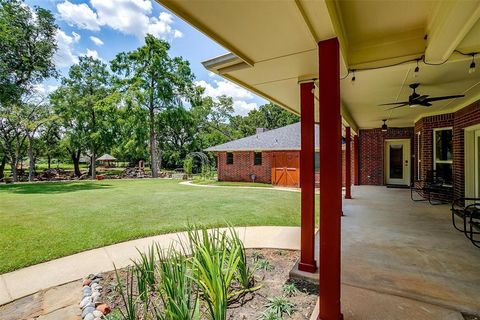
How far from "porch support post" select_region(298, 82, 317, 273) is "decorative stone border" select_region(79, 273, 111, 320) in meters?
2.40

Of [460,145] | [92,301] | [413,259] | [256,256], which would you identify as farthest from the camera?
[460,145]

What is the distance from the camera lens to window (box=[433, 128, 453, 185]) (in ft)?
24.8

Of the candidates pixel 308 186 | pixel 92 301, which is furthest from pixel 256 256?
pixel 92 301

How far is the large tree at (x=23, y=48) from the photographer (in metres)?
Result: 14.5

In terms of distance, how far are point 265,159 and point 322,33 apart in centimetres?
1509

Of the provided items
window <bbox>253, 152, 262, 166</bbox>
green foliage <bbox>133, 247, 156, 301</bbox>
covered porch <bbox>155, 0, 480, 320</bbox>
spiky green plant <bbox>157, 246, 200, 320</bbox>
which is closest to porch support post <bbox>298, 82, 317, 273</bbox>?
covered porch <bbox>155, 0, 480, 320</bbox>

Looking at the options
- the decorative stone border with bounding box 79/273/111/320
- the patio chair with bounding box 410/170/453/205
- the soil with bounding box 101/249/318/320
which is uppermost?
the patio chair with bounding box 410/170/453/205

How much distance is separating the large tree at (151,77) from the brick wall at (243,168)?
8.59 meters

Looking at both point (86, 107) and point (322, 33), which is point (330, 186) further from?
point (86, 107)

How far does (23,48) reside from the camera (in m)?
15.7

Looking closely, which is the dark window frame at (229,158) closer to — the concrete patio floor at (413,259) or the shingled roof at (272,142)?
the shingled roof at (272,142)

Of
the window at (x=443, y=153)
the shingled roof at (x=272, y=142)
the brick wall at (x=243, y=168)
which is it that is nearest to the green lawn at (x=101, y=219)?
the window at (x=443, y=153)

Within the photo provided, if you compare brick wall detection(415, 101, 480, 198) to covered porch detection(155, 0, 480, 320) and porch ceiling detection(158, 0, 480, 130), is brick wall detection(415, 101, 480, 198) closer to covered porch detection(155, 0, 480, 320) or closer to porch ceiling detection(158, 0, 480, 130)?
covered porch detection(155, 0, 480, 320)

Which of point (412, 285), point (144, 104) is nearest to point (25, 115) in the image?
point (144, 104)
